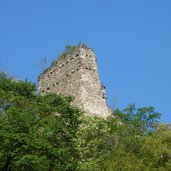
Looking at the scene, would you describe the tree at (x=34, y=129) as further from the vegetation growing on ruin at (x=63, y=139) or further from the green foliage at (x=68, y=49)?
the green foliage at (x=68, y=49)

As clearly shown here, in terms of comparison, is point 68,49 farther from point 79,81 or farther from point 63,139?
point 63,139

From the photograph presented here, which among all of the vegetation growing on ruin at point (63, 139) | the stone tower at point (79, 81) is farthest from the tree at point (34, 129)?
the stone tower at point (79, 81)

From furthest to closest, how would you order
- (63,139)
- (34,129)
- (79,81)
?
1. (79,81)
2. (63,139)
3. (34,129)

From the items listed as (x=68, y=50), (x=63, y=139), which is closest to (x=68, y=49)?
(x=68, y=50)

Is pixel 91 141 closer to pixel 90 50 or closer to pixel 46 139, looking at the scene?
pixel 46 139

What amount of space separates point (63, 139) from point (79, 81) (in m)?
8.29

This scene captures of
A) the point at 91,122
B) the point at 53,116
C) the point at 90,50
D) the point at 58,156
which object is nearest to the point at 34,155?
the point at 58,156

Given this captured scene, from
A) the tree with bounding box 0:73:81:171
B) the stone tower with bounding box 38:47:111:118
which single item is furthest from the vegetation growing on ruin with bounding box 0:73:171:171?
the stone tower with bounding box 38:47:111:118

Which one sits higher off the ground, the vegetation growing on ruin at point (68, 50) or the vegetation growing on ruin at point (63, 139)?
the vegetation growing on ruin at point (68, 50)

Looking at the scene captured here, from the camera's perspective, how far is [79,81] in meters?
34.3

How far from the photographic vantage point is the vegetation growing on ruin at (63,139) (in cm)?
2433

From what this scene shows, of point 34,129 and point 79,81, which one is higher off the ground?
point 79,81

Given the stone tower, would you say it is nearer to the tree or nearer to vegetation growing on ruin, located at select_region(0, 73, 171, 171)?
vegetation growing on ruin, located at select_region(0, 73, 171, 171)

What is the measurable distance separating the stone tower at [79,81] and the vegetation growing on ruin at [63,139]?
329 cm
